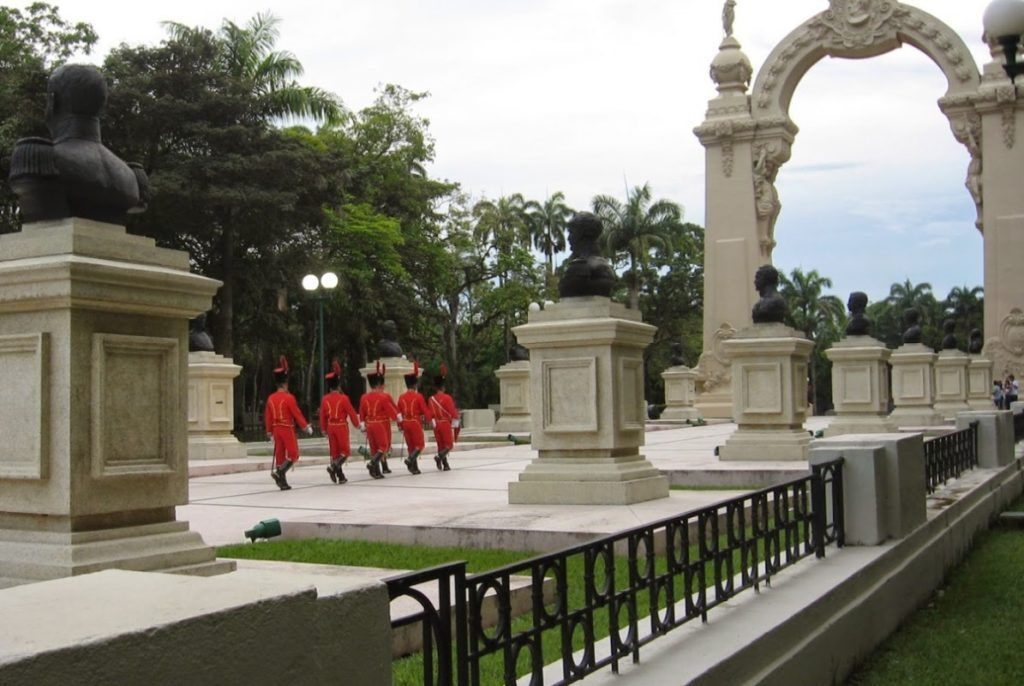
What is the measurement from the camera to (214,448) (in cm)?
1922

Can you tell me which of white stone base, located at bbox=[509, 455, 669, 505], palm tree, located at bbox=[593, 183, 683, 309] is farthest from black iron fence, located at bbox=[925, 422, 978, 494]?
palm tree, located at bbox=[593, 183, 683, 309]

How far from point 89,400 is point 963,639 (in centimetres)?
491

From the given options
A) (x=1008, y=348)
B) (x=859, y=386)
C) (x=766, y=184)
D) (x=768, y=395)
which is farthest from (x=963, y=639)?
(x=766, y=184)

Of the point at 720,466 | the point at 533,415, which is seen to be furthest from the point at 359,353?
the point at 533,415

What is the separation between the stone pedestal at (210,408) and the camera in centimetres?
1920

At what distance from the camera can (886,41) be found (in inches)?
1329

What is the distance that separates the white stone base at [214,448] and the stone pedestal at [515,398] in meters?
8.45

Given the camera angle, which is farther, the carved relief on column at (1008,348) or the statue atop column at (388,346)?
the carved relief on column at (1008,348)

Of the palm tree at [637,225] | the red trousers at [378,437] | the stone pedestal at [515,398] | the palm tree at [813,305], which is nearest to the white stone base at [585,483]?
the red trousers at [378,437]

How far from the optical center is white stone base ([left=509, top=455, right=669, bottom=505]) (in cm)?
910

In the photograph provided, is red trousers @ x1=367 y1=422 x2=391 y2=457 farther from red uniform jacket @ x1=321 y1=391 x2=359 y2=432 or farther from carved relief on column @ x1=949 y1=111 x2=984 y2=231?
carved relief on column @ x1=949 y1=111 x2=984 y2=231

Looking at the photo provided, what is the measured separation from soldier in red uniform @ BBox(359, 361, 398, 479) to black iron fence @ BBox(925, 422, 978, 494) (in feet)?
23.6

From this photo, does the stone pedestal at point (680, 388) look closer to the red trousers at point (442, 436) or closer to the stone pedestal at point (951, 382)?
the stone pedestal at point (951, 382)

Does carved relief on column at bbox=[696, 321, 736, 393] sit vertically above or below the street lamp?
below
